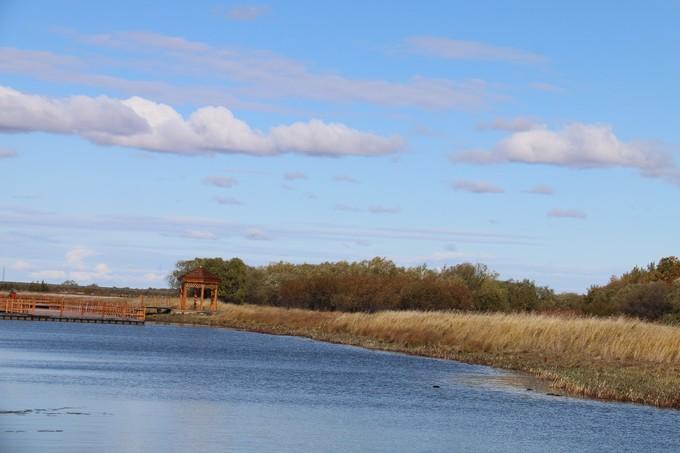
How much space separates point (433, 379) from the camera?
42.6 metres

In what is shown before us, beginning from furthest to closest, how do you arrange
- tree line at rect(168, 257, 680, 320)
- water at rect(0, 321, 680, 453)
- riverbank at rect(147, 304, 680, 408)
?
tree line at rect(168, 257, 680, 320) < riverbank at rect(147, 304, 680, 408) < water at rect(0, 321, 680, 453)

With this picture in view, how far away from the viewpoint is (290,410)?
30547mm

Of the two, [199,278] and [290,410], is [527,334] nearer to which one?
[290,410]

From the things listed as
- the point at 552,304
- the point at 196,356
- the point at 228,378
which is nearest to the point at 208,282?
the point at 552,304

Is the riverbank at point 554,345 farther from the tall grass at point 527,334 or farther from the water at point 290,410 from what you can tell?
the water at point 290,410

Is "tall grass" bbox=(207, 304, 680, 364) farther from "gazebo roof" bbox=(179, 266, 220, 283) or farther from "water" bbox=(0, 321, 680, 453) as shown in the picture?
"gazebo roof" bbox=(179, 266, 220, 283)

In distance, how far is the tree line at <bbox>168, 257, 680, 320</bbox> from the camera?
8206cm

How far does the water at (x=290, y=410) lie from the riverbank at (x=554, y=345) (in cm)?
193

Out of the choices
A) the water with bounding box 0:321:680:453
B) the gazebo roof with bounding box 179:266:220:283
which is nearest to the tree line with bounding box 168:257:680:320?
the gazebo roof with bounding box 179:266:220:283

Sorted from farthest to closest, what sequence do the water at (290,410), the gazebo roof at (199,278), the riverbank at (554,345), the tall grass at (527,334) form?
1. the gazebo roof at (199,278)
2. the tall grass at (527,334)
3. the riverbank at (554,345)
4. the water at (290,410)

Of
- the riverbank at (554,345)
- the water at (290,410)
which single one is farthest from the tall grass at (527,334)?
the water at (290,410)

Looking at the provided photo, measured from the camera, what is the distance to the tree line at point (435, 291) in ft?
269

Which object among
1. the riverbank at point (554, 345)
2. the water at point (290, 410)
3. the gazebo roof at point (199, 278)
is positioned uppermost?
the gazebo roof at point (199, 278)

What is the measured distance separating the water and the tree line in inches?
1323
